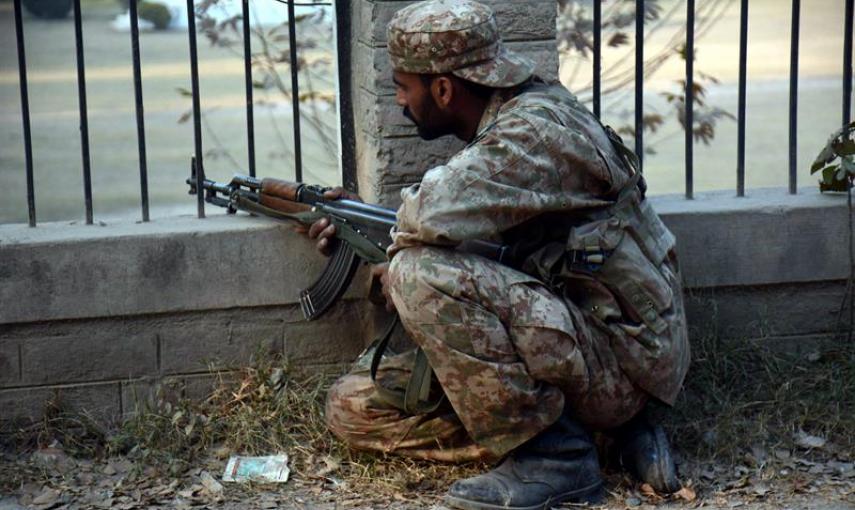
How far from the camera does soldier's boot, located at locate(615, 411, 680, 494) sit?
12.3ft

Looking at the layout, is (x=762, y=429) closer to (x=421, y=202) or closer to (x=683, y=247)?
(x=683, y=247)

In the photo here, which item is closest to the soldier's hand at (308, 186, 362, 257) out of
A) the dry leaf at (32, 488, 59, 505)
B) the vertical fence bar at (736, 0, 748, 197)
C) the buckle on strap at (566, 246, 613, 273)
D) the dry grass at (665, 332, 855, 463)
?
the buckle on strap at (566, 246, 613, 273)

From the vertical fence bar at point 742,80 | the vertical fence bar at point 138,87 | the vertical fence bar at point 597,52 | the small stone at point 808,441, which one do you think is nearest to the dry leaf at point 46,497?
the vertical fence bar at point 138,87

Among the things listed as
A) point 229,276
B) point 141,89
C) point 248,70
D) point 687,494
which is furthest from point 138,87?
point 687,494

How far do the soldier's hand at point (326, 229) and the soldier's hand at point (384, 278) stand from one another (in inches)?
7.2

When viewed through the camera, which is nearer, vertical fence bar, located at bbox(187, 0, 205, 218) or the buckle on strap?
the buckle on strap

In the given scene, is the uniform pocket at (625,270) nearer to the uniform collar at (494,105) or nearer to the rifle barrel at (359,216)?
the uniform collar at (494,105)

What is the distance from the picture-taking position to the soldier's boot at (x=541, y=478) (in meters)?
3.62

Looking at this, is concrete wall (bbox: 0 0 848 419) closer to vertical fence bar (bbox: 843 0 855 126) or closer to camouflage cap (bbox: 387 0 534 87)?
vertical fence bar (bbox: 843 0 855 126)

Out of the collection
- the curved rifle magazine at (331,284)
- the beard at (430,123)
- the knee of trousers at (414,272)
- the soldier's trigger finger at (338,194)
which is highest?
the beard at (430,123)

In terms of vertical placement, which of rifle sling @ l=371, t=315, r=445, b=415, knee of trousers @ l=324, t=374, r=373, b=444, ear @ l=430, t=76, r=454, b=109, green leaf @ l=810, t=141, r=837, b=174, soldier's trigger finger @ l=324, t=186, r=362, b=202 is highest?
ear @ l=430, t=76, r=454, b=109

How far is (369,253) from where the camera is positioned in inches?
159

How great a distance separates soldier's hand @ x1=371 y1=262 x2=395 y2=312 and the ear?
554 millimetres

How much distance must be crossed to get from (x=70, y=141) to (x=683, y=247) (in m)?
7.71
